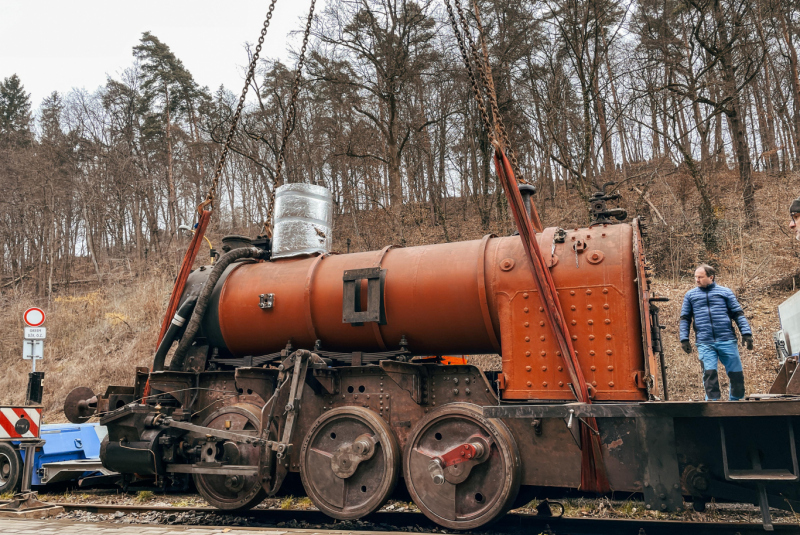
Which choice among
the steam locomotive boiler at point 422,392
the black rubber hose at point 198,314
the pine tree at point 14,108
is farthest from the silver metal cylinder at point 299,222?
the pine tree at point 14,108

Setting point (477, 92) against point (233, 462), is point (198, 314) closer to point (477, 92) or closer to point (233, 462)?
point (233, 462)

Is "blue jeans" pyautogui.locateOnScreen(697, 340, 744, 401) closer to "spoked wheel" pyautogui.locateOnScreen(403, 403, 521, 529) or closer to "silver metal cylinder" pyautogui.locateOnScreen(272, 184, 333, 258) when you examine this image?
"spoked wheel" pyautogui.locateOnScreen(403, 403, 521, 529)

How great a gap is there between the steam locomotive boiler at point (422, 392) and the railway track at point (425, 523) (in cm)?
38

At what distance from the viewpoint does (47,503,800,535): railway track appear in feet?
15.1

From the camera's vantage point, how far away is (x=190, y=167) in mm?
31453

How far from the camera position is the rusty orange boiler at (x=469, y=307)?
14.8ft

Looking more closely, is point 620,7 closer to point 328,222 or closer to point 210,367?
point 328,222

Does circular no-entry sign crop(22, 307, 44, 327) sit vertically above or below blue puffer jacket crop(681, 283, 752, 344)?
above

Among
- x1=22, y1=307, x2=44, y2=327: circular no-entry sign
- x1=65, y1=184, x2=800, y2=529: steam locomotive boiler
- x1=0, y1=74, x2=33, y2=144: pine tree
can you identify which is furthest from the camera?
x1=0, y1=74, x2=33, y2=144: pine tree

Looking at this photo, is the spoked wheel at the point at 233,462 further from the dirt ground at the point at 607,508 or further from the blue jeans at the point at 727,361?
the blue jeans at the point at 727,361

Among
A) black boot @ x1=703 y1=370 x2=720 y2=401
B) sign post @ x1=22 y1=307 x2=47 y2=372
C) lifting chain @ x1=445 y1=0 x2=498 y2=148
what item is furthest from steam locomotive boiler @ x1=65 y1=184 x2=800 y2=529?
sign post @ x1=22 y1=307 x2=47 y2=372

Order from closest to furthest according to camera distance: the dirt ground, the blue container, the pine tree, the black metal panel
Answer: the black metal panel
the dirt ground
the blue container
the pine tree

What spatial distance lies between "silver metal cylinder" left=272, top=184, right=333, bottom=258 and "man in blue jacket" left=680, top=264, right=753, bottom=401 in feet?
13.8

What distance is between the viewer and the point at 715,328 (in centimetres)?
627
